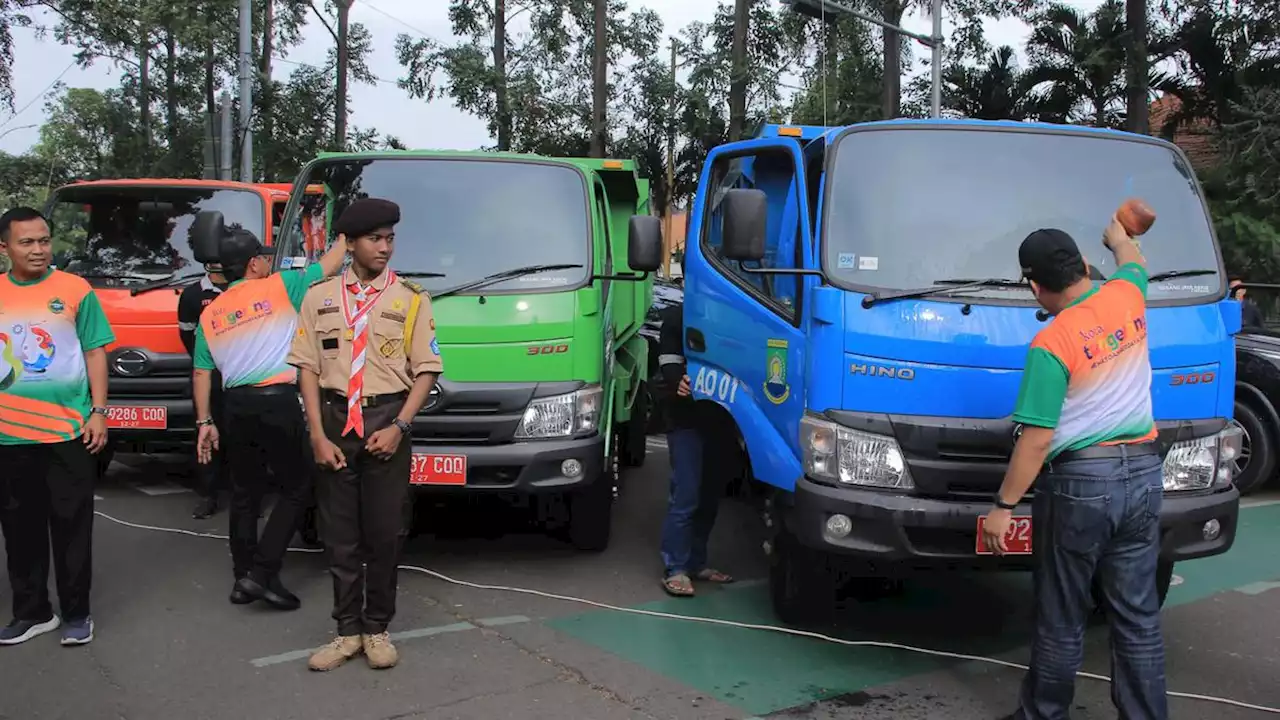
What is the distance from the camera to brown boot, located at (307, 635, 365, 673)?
4.50m

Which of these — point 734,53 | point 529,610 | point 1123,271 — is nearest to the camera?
point 1123,271

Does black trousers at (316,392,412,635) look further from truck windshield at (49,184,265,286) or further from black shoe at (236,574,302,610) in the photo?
truck windshield at (49,184,265,286)

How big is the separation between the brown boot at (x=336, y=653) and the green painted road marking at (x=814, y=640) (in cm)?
97

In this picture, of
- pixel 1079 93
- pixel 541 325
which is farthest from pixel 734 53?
pixel 541 325

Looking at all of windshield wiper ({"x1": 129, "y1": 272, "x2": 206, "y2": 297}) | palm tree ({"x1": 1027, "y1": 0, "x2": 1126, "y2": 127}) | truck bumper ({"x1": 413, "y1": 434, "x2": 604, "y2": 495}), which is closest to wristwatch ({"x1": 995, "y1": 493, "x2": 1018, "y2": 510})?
truck bumper ({"x1": 413, "y1": 434, "x2": 604, "y2": 495})

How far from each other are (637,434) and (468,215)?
354cm

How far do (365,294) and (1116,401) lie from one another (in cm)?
281

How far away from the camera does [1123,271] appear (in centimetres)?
400

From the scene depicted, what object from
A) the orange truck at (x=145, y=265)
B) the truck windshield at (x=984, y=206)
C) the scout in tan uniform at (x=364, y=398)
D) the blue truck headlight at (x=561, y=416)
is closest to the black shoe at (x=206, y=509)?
the orange truck at (x=145, y=265)

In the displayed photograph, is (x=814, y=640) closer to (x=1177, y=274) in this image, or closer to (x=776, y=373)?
(x=776, y=373)

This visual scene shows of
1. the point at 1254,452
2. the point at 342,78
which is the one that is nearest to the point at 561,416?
the point at 1254,452

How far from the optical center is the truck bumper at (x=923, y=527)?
13.8 ft

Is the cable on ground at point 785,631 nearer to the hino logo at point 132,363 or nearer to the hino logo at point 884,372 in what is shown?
the hino logo at point 884,372

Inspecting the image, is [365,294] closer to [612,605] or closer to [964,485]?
[612,605]
